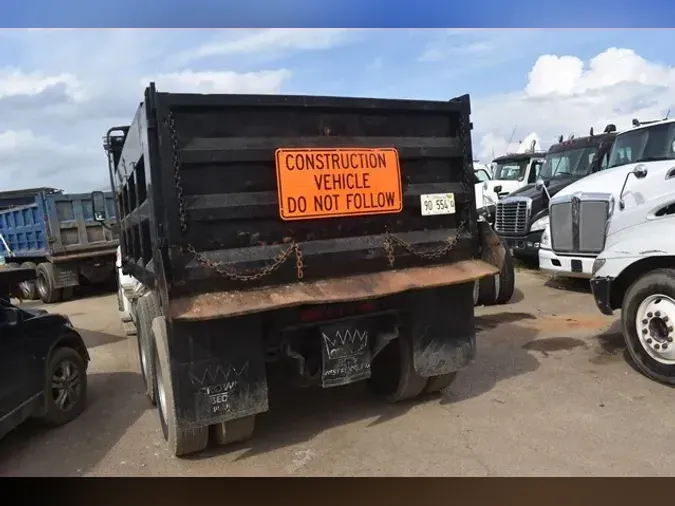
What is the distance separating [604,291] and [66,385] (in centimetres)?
506

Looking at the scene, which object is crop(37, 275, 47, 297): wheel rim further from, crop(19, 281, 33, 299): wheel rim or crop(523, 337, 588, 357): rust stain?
crop(523, 337, 588, 357): rust stain

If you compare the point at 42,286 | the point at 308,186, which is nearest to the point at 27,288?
the point at 42,286

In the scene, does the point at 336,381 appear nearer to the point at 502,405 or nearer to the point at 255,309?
the point at 255,309

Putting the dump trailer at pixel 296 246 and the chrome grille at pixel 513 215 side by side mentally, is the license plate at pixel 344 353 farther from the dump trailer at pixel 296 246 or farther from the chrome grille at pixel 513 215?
the chrome grille at pixel 513 215

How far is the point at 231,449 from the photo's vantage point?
14.2 feet

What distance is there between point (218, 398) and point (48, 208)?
11266 millimetres

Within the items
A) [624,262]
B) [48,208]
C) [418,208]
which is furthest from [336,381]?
[48,208]

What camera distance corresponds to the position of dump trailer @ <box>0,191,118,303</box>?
44.1 ft

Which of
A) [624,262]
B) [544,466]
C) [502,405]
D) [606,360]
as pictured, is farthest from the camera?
[606,360]

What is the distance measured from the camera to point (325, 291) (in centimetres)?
405

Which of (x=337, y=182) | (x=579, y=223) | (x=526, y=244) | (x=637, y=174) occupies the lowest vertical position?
(x=526, y=244)

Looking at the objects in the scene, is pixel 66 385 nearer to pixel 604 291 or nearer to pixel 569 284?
pixel 604 291

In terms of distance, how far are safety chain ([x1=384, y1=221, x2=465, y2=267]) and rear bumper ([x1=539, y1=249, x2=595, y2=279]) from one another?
4.29 m

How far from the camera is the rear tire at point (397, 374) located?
483 centimetres
